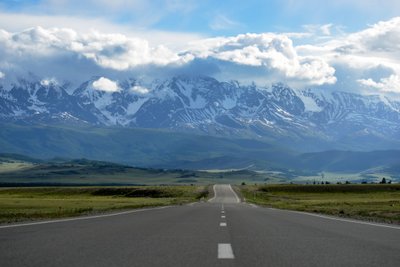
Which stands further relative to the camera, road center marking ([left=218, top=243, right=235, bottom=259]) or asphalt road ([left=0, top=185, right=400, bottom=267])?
road center marking ([left=218, top=243, right=235, bottom=259])

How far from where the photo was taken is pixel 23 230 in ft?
80.9

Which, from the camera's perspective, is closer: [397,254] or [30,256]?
[30,256]

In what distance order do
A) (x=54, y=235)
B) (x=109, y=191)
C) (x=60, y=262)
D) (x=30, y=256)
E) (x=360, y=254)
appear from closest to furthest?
1. (x=60, y=262)
2. (x=30, y=256)
3. (x=360, y=254)
4. (x=54, y=235)
5. (x=109, y=191)

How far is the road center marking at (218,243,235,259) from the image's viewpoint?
16969mm

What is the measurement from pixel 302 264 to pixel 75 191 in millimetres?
183115

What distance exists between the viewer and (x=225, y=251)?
18.1 meters

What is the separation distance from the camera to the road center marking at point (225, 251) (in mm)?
16969

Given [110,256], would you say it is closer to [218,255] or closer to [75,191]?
[218,255]

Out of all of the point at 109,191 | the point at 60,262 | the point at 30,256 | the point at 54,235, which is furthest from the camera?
the point at 109,191

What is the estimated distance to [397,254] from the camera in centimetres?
1759

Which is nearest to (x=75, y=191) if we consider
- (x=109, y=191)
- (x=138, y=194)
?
(x=109, y=191)

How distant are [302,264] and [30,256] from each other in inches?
265

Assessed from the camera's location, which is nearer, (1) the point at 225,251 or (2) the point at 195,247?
(1) the point at 225,251

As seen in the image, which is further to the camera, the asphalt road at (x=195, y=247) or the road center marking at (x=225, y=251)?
the road center marking at (x=225, y=251)
